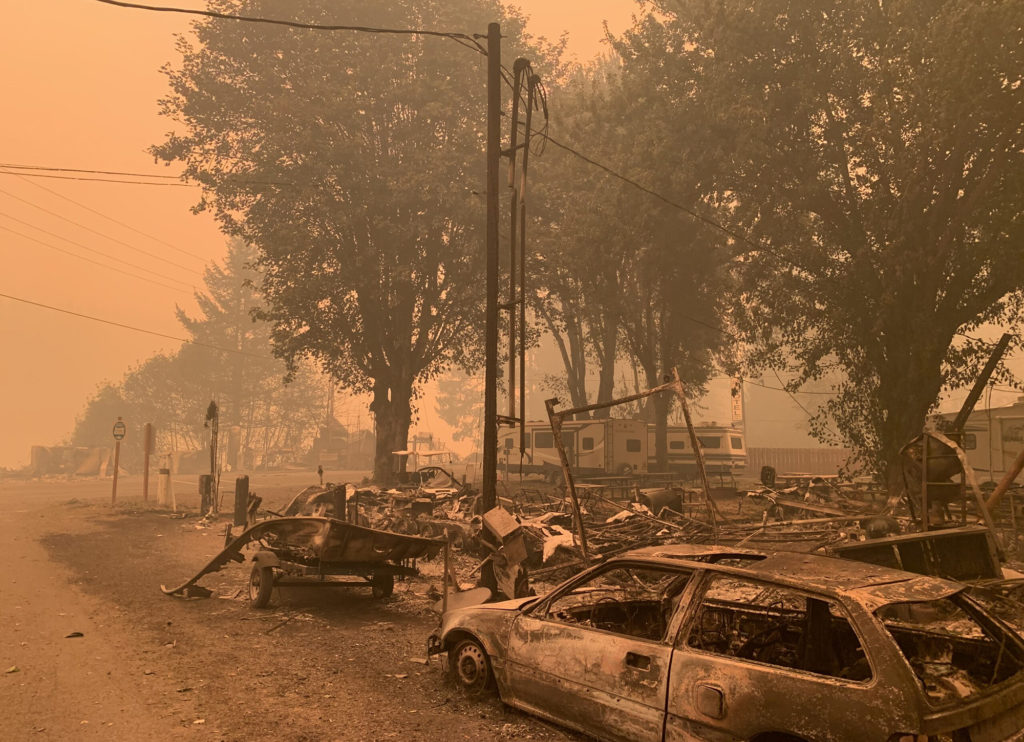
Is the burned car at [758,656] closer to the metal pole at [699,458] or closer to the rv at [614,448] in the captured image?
the metal pole at [699,458]

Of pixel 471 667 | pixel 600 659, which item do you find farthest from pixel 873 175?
pixel 600 659

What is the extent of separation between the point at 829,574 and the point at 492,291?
701 cm

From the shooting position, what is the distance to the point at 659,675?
442 centimetres

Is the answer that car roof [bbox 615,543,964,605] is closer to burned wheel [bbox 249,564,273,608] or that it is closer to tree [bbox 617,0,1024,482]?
burned wheel [bbox 249,564,273,608]

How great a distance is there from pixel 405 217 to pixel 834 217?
15297mm

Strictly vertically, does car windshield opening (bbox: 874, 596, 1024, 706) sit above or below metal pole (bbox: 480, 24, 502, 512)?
below

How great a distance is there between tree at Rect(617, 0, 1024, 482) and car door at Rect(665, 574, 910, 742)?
14765 millimetres

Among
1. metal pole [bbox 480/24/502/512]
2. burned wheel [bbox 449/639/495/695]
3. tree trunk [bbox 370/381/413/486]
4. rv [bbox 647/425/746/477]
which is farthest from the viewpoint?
rv [bbox 647/425/746/477]

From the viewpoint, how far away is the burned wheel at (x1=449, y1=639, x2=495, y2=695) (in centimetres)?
589

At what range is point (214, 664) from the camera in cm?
702

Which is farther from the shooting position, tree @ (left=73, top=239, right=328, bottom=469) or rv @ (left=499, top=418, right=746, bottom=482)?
tree @ (left=73, top=239, right=328, bottom=469)

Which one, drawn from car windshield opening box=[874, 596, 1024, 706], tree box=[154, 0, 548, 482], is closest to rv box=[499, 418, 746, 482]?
tree box=[154, 0, 548, 482]

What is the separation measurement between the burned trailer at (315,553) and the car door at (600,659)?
3.77 m

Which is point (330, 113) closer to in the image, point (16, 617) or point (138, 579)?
point (138, 579)
